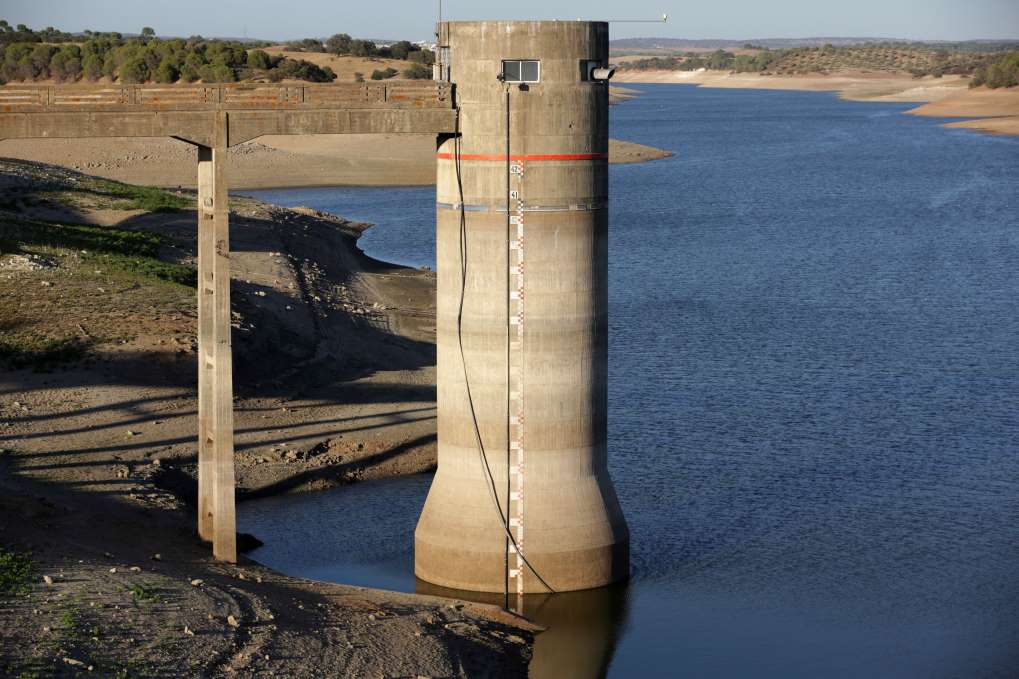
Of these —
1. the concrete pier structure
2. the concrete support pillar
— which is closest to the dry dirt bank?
the concrete pier structure

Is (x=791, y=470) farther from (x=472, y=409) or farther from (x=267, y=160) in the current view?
(x=267, y=160)

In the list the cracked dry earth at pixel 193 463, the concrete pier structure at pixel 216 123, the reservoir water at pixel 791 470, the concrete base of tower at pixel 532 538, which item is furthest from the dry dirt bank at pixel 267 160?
the concrete base of tower at pixel 532 538

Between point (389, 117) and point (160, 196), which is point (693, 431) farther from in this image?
point (160, 196)

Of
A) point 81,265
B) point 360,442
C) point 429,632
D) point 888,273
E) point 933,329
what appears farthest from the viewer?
point 888,273

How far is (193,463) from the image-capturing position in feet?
104

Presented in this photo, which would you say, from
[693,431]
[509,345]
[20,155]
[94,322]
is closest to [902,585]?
[509,345]

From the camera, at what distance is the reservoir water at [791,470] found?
2559 centimetres

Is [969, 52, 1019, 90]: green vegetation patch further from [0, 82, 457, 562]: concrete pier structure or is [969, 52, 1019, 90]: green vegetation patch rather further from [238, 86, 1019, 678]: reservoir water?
[0, 82, 457, 562]: concrete pier structure

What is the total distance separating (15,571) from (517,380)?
819 centimetres

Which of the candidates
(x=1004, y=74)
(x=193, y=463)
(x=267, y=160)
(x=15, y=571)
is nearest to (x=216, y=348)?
(x=15, y=571)

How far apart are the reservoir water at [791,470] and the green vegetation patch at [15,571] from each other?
19.9 ft

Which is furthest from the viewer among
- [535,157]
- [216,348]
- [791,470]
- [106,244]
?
[106,244]

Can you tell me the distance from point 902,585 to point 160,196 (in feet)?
150

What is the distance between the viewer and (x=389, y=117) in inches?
1008
